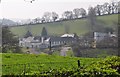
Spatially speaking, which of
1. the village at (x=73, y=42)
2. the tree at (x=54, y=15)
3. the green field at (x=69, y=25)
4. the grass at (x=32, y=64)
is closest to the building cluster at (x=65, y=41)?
the village at (x=73, y=42)

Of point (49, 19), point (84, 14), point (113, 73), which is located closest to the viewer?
point (113, 73)

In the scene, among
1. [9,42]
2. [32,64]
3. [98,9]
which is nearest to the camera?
[32,64]

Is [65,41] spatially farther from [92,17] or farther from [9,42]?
[9,42]

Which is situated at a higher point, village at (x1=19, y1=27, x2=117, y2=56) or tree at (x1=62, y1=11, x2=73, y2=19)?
tree at (x1=62, y1=11, x2=73, y2=19)

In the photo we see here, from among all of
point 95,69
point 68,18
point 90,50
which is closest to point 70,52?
point 90,50

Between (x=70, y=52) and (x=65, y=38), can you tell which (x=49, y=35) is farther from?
(x=70, y=52)

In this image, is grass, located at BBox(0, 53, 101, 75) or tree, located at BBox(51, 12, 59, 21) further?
tree, located at BBox(51, 12, 59, 21)

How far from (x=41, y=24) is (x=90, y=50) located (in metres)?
15.7

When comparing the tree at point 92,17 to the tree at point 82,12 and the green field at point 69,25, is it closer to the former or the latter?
the tree at point 82,12

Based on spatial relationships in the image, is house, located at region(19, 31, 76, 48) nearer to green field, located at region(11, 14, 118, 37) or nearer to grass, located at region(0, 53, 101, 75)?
green field, located at region(11, 14, 118, 37)

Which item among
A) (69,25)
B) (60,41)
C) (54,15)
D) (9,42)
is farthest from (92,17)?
(9,42)

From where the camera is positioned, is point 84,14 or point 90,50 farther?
point 84,14

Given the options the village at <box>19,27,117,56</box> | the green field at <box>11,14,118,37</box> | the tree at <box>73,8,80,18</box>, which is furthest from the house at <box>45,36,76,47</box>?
the tree at <box>73,8,80,18</box>

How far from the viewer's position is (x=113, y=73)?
8617mm
